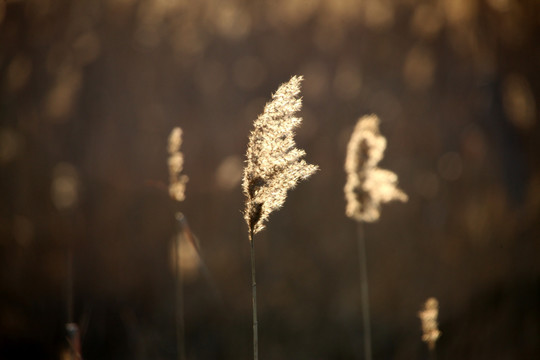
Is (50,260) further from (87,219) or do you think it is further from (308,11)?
(308,11)

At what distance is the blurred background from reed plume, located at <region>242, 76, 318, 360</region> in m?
1.10

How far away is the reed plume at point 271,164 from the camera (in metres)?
0.81

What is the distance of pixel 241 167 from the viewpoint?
1977 mm

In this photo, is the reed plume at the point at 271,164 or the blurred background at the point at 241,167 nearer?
the reed plume at the point at 271,164

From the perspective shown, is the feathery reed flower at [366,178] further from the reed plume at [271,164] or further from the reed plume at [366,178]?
the reed plume at [271,164]

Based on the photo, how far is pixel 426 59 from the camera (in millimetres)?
2039

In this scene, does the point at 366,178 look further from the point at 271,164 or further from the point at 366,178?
the point at 271,164

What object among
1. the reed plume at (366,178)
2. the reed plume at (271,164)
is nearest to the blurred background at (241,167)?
the reed plume at (366,178)

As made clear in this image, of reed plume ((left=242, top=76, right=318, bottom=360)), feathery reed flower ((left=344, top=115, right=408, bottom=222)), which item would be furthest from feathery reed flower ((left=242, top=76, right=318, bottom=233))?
feathery reed flower ((left=344, top=115, right=408, bottom=222))

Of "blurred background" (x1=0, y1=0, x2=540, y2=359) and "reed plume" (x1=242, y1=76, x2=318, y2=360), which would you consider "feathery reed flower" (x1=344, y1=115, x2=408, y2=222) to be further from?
"blurred background" (x1=0, y1=0, x2=540, y2=359)

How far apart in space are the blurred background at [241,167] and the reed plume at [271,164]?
1.10 m

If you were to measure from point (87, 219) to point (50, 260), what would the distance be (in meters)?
0.22

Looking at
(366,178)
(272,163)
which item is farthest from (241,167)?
(272,163)

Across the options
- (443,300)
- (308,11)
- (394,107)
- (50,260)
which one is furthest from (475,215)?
(50,260)
